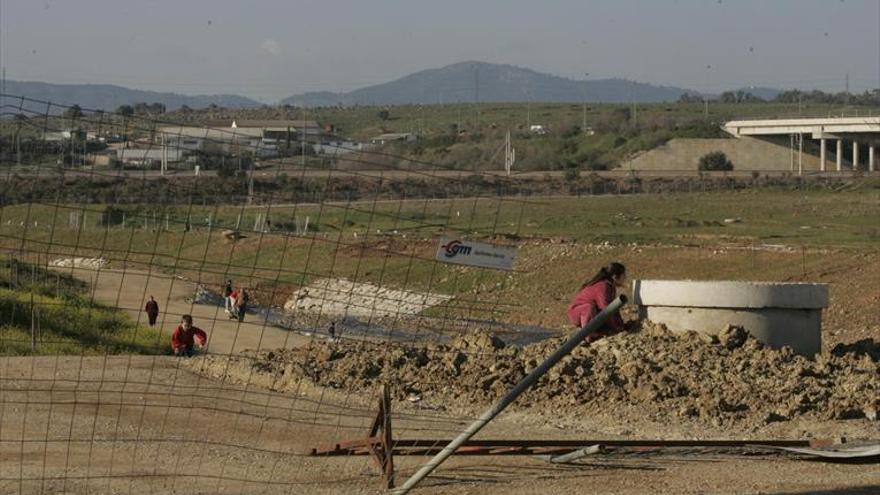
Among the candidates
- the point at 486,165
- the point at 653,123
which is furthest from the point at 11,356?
the point at 653,123

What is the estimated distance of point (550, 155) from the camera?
10431 cm

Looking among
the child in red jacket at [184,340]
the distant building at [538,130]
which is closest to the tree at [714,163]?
the distant building at [538,130]

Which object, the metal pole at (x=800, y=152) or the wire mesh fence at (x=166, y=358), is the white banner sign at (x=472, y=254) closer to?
the wire mesh fence at (x=166, y=358)

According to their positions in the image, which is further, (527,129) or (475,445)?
(527,129)

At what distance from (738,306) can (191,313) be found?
15165mm

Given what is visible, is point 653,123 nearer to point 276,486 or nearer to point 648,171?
point 648,171

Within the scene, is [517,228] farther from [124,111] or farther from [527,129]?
[527,129]

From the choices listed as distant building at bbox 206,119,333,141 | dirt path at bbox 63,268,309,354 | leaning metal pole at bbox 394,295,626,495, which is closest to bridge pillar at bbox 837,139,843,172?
dirt path at bbox 63,268,309,354

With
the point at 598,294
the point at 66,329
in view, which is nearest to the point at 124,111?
the point at 66,329

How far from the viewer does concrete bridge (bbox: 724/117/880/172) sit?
9788 cm

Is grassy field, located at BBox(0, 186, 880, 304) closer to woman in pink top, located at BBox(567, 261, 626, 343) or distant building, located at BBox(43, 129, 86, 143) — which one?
woman in pink top, located at BBox(567, 261, 626, 343)

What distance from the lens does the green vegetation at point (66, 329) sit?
2259cm

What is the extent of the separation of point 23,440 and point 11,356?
7.50 m

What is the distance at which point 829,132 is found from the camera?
99.4 meters
